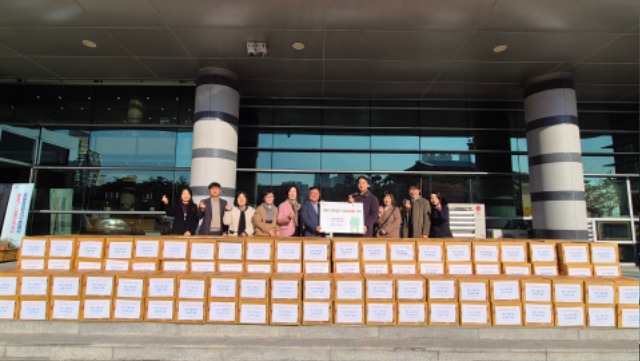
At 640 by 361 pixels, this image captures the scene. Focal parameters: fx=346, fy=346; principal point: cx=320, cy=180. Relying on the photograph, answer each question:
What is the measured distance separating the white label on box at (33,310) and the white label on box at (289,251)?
2.75 metres

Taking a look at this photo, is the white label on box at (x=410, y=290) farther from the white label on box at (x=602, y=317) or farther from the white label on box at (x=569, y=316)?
the white label on box at (x=602, y=317)

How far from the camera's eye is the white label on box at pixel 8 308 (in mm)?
4023

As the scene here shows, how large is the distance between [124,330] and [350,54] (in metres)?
6.86

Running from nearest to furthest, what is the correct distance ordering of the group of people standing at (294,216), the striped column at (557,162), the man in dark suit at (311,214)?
the man in dark suit at (311,214) → the group of people standing at (294,216) → the striped column at (557,162)

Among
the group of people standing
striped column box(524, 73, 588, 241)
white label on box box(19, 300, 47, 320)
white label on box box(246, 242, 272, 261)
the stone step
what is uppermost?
striped column box(524, 73, 588, 241)

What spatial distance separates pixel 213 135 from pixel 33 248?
4.91 metres

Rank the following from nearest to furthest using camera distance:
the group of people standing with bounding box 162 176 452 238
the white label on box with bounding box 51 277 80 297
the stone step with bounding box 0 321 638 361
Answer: the stone step with bounding box 0 321 638 361, the white label on box with bounding box 51 277 80 297, the group of people standing with bounding box 162 176 452 238

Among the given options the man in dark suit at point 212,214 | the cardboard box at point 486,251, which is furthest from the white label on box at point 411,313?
the man in dark suit at point 212,214

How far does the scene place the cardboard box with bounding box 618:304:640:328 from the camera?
3.99 meters

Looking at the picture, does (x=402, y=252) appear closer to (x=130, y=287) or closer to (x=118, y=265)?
(x=130, y=287)

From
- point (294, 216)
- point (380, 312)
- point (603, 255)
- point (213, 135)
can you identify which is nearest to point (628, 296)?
point (603, 255)

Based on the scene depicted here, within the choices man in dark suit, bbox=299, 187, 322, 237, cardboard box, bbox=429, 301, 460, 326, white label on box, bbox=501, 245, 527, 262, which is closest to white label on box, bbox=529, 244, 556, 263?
white label on box, bbox=501, 245, 527, 262

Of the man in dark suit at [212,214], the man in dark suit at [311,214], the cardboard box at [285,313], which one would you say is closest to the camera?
the cardboard box at [285,313]

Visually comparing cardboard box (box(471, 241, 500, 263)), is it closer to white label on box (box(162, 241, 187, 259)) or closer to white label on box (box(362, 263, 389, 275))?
white label on box (box(362, 263, 389, 275))
